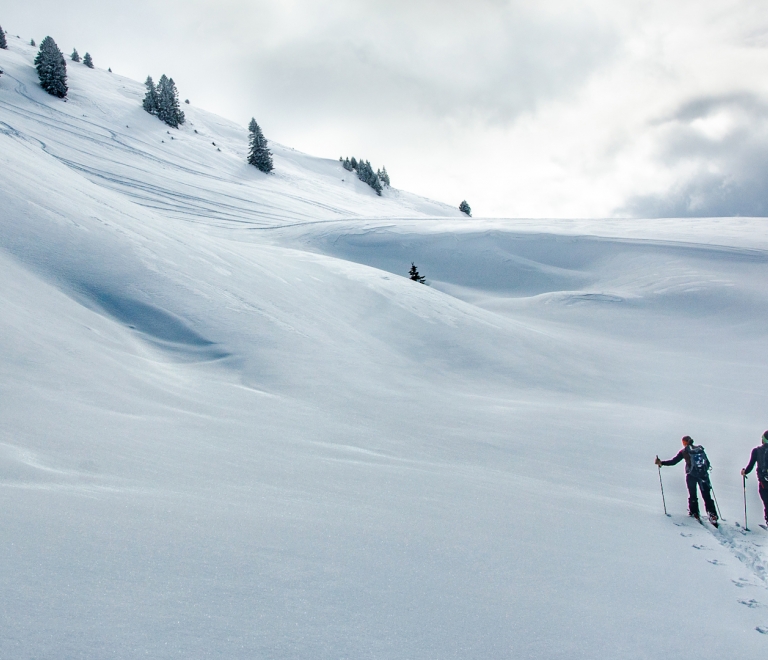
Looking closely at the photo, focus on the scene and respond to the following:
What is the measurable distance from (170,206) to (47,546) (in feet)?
122

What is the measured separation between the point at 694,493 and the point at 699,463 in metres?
0.44

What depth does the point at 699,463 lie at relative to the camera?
21.0ft

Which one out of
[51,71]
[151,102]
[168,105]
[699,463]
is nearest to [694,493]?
[699,463]

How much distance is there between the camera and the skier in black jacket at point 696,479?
614 centimetres

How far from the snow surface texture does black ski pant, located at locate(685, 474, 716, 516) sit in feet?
0.62

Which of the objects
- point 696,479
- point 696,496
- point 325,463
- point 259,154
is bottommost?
point 696,496

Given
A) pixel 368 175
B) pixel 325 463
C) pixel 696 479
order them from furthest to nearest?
pixel 368 175
pixel 696 479
pixel 325 463

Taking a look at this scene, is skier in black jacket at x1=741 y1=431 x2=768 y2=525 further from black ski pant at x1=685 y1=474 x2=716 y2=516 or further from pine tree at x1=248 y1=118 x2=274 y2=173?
pine tree at x1=248 y1=118 x2=274 y2=173

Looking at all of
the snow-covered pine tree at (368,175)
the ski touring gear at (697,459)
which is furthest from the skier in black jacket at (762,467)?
the snow-covered pine tree at (368,175)

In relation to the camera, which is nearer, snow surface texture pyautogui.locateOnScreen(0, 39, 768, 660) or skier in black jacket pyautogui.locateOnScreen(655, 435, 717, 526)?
snow surface texture pyautogui.locateOnScreen(0, 39, 768, 660)

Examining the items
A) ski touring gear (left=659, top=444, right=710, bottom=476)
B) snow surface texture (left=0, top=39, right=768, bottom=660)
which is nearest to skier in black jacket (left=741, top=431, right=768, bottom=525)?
Answer: snow surface texture (left=0, top=39, right=768, bottom=660)

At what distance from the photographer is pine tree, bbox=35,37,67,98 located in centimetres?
4772

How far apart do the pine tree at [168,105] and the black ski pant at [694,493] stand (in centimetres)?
6531

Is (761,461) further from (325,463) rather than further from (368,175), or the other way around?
(368,175)
